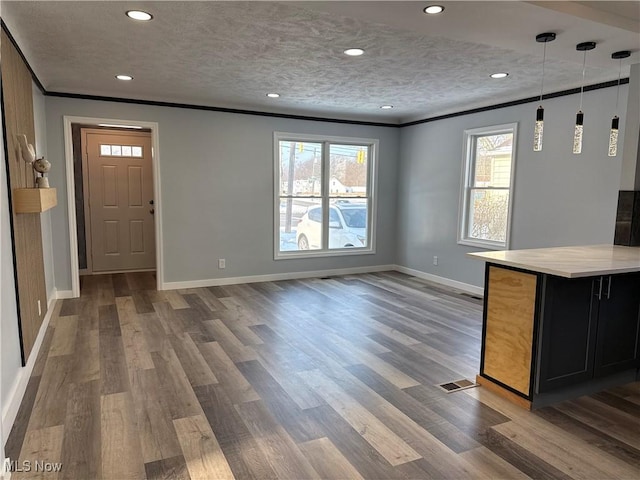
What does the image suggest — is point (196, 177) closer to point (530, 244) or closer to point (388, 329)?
point (388, 329)

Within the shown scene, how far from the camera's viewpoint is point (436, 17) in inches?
93.8

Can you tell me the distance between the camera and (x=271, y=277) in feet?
20.7

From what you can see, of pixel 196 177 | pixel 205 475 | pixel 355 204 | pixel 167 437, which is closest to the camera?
pixel 205 475

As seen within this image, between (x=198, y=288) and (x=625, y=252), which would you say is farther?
(x=198, y=288)

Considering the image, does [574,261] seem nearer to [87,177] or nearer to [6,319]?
[6,319]

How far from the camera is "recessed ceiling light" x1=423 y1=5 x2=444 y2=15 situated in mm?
2234

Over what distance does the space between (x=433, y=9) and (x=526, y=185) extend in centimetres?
325

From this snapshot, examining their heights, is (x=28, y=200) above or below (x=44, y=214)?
above

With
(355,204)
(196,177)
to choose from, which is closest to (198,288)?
(196,177)

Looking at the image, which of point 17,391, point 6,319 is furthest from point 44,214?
point 17,391

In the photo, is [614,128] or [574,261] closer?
[574,261]

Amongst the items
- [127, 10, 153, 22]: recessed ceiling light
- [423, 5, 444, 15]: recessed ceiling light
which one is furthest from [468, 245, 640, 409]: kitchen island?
[127, 10, 153, 22]: recessed ceiling light

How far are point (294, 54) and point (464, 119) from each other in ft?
9.88

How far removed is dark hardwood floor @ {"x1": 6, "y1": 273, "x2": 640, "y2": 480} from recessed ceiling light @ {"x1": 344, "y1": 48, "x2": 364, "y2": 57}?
8.13 ft
